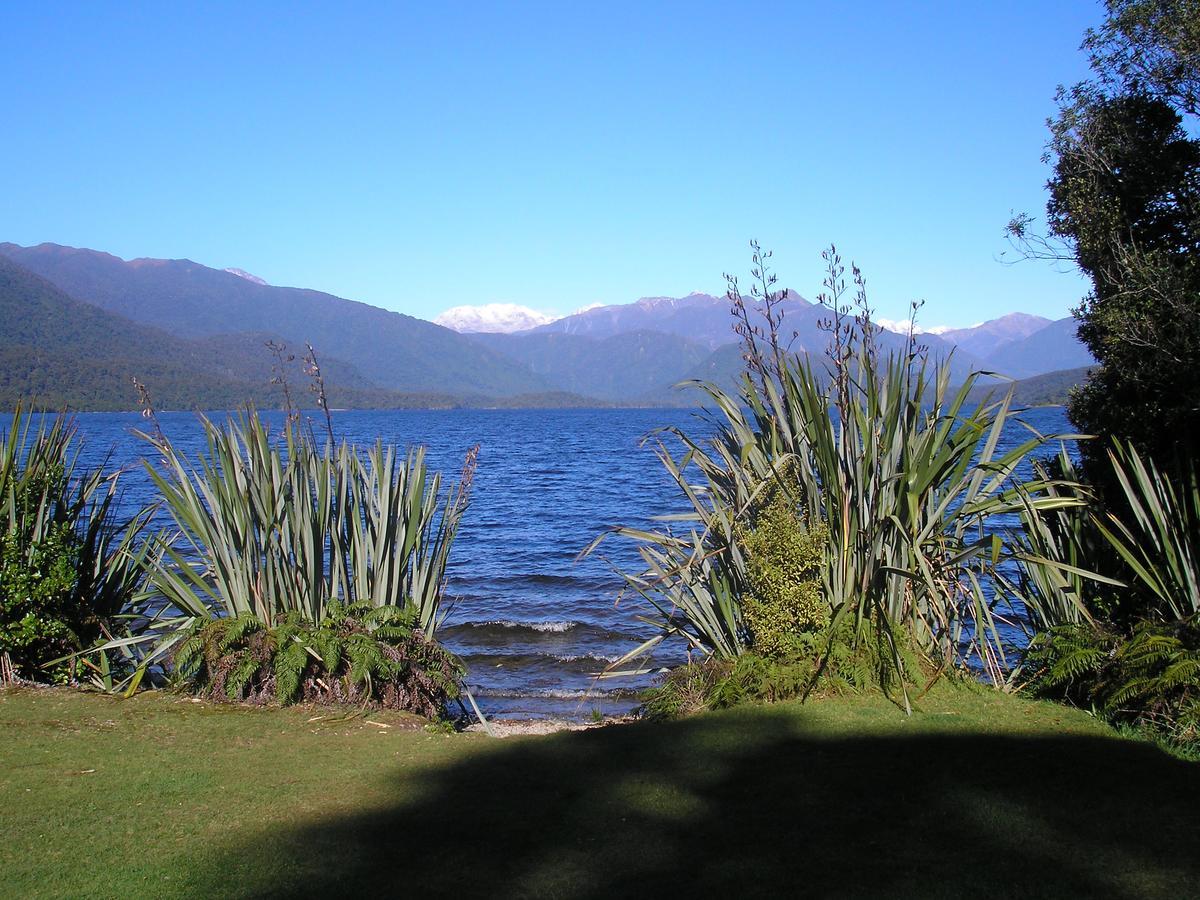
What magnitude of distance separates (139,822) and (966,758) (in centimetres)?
366

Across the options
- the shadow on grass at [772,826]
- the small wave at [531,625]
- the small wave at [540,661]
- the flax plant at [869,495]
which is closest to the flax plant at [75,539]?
the shadow on grass at [772,826]

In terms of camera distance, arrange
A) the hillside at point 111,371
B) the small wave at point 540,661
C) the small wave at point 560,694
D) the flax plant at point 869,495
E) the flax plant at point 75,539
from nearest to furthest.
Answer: the flax plant at point 869,495 → the flax plant at point 75,539 → the small wave at point 560,694 → the small wave at point 540,661 → the hillside at point 111,371

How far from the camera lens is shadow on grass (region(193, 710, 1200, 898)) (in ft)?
11.5

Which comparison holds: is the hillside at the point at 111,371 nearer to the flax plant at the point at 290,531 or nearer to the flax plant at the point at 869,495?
the flax plant at the point at 290,531

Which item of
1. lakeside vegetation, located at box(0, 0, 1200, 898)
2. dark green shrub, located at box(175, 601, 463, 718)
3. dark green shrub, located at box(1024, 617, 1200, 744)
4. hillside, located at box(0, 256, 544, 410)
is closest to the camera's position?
lakeside vegetation, located at box(0, 0, 1200, 898)

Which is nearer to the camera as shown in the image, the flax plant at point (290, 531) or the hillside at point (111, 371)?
the flax plant at point (290, 531)

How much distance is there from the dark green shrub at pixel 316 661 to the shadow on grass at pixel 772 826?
1.51m

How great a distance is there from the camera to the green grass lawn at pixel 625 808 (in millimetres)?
3584

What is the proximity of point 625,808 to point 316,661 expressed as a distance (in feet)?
9.97

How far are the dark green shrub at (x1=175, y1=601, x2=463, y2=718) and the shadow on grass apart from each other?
151 centimetres

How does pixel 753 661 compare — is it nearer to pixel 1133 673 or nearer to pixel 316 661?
pixel 1133 673

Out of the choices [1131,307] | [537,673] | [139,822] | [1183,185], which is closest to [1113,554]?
[1131,307]

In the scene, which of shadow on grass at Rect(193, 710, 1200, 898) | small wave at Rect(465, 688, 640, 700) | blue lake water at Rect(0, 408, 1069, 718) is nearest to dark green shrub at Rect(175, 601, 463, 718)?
blue lake water at Rect(0, 408, 1069, 718)

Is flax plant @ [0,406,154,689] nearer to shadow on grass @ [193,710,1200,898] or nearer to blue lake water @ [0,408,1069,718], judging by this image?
blue lake water @ [0,408,1069,718]
